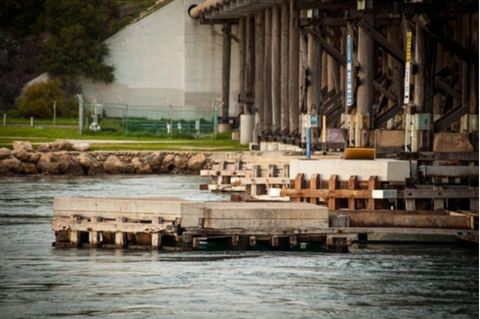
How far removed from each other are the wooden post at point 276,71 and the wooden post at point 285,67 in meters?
1.30

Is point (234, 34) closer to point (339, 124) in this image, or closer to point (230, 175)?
point (339, 124)

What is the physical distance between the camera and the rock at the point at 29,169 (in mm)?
56906

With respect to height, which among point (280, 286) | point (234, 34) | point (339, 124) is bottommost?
point (280, 286)

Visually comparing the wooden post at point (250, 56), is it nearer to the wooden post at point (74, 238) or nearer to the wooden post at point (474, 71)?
the wooden post at point (474, 71)

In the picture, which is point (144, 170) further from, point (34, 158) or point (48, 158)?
point (34, 158)

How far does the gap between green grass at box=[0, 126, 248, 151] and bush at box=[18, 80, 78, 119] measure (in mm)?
4521

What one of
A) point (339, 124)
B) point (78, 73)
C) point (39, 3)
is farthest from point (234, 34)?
point (339, 124)

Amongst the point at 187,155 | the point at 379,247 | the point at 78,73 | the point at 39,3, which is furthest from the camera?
the point at 39,3

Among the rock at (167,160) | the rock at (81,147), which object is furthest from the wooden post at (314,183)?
the rock at (81,147)

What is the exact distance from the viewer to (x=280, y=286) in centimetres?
2450

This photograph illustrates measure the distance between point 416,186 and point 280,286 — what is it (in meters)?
8.55

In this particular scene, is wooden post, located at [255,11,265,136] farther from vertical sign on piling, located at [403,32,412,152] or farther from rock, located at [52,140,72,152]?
vertical sign on piling, located at [403,32,412,152]

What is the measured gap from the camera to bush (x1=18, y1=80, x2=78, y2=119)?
75.9 meters

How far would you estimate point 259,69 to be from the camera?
65.3 m
